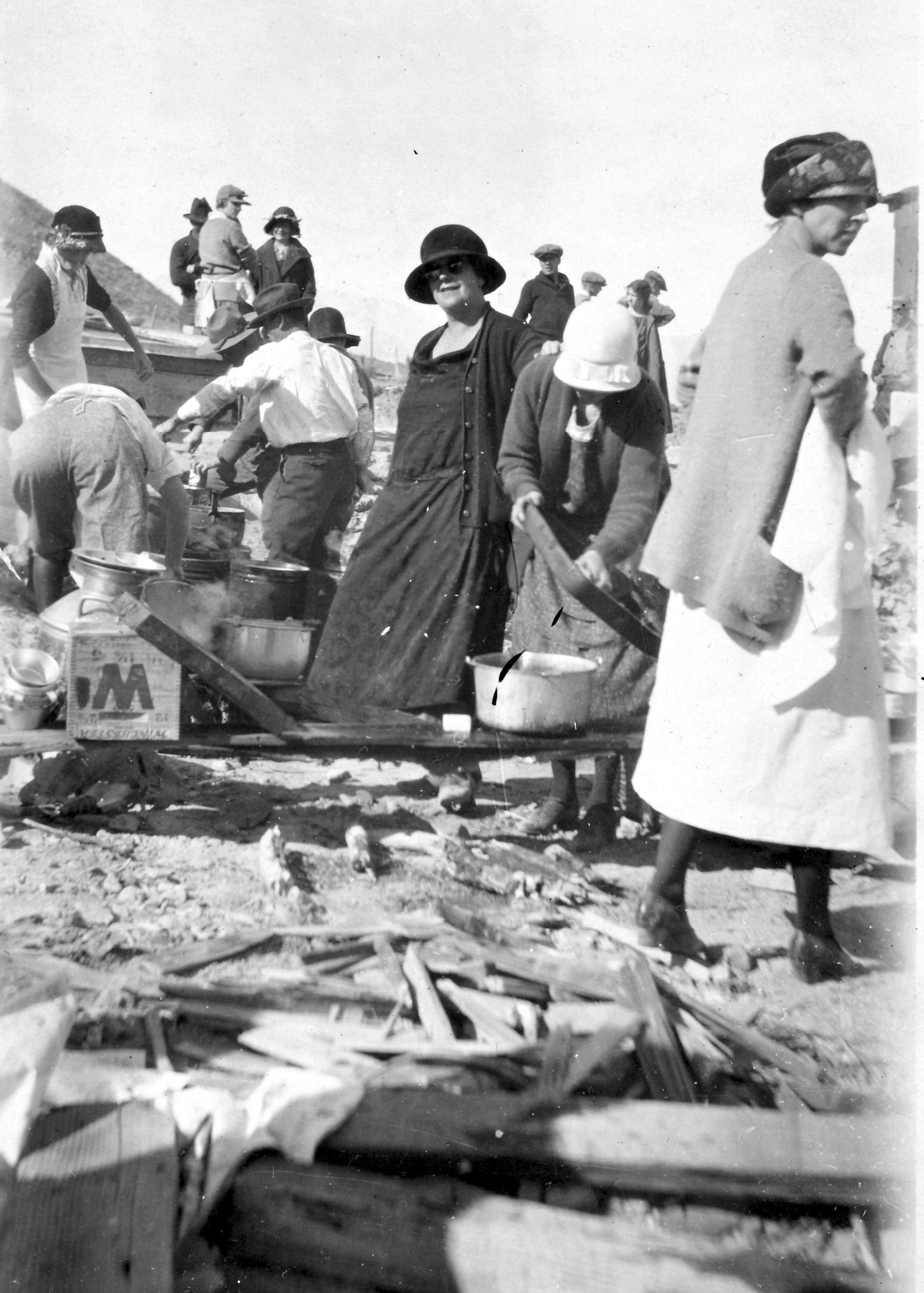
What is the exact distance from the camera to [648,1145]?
7.74ft

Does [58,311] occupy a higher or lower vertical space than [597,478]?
higher

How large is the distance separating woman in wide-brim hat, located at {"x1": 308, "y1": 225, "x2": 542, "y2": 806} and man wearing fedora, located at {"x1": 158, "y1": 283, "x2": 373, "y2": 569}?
47cm

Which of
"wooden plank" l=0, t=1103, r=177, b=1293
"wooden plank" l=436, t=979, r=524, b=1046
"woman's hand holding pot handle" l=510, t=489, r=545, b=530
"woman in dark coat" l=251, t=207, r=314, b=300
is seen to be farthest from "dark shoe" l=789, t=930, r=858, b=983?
"woman in dark coat" l=251, t=207, r=314, b=300

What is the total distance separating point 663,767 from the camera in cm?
315

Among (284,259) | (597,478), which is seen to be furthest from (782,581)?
(284,259)

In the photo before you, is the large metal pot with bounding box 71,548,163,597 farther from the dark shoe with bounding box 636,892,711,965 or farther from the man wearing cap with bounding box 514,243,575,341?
the dark shoe with bounding box 636,892,711,965

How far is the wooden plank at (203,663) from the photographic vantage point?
3.51m

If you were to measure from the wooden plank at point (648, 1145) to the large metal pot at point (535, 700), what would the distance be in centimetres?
142

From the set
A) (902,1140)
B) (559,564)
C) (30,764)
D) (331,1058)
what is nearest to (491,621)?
(559,564)

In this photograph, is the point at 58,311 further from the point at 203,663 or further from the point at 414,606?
the point at 414,606

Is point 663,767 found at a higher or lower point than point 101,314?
lower

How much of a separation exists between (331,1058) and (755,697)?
144 cm

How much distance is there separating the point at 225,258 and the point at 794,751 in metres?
2.38

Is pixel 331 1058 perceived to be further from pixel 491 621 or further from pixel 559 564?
pixel 491 621
